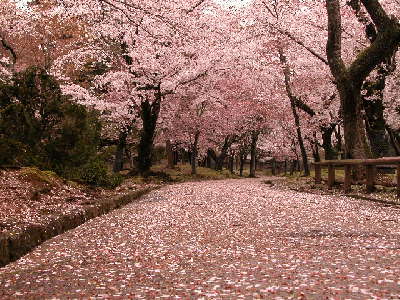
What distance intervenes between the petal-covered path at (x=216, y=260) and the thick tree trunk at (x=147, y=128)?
18.0 metres

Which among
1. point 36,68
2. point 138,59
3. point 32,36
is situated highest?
point 32,36

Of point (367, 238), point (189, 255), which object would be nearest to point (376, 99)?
point (367, 238)

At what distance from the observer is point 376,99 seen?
69.1ft

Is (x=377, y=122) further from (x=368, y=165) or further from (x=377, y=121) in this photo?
(x=368, y=165)

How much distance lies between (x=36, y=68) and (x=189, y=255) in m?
10.7

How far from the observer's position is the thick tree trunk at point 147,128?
26969 mm

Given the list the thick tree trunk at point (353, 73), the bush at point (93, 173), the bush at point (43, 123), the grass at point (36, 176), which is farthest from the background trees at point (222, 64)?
the grass at point (36, 176)

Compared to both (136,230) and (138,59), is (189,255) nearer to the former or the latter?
(136,230)

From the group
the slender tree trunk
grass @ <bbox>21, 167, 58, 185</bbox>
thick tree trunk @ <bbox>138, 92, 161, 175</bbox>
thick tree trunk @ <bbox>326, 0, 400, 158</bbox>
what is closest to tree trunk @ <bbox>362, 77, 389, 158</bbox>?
the slender tree trunk

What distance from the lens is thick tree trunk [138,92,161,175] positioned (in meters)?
27.0

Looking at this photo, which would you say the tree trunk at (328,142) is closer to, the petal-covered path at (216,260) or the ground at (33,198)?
the ground at (33,198)

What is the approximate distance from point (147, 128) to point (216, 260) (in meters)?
22.0

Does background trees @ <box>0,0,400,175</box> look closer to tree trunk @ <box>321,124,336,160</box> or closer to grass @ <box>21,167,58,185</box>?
tree trunk @ <box>321,124,336,160</box>

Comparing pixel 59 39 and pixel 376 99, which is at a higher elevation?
pixel 59 39
